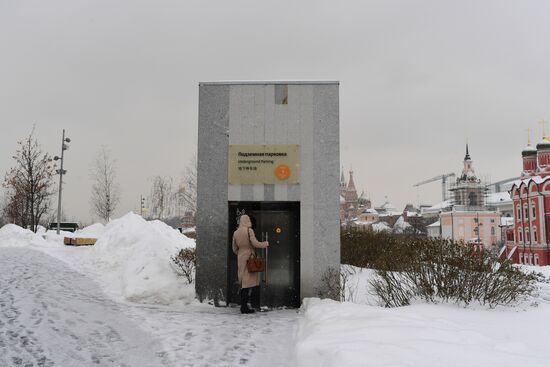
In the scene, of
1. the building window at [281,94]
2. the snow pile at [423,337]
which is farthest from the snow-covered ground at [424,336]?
the building window at [281,94]

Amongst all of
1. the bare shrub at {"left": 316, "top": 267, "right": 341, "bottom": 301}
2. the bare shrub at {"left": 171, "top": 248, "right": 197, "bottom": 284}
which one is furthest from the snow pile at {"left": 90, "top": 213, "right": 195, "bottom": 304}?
the bare shrub at {"left": 316, "top": 267, "right": 341, "bottom": 301}

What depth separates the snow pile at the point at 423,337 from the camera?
410cm

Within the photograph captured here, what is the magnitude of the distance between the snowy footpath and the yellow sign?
7.90ft

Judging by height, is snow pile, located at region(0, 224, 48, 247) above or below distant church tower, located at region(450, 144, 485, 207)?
below

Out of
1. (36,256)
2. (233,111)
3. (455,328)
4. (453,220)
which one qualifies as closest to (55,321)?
(233,111)

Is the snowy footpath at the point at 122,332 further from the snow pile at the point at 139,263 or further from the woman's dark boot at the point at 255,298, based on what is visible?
the snow pile at the point at 139,263

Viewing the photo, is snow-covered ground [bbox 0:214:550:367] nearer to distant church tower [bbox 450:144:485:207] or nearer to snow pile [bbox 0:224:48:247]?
snow pile [bbox 0:224:48:247]

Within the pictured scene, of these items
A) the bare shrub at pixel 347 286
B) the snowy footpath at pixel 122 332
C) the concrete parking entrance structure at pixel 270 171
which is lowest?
the snowy footpath at pixel 122 332

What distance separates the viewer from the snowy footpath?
16.9 ft

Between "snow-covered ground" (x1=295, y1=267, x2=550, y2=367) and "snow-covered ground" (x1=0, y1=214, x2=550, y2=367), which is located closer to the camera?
"snow-covered ground" (x1=295, y1=267, x2=550, y2=367)

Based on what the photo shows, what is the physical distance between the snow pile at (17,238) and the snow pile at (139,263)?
14.9 ft

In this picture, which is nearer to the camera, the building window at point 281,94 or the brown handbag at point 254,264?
the brown handbag at point 254,264

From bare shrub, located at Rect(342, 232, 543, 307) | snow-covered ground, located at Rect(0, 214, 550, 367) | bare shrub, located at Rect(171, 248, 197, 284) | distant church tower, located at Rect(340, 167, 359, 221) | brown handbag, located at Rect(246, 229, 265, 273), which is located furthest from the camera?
distant church tower, located at Rect(340, 167, 359, 221)

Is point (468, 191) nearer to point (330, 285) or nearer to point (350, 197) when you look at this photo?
point (350, 197)
